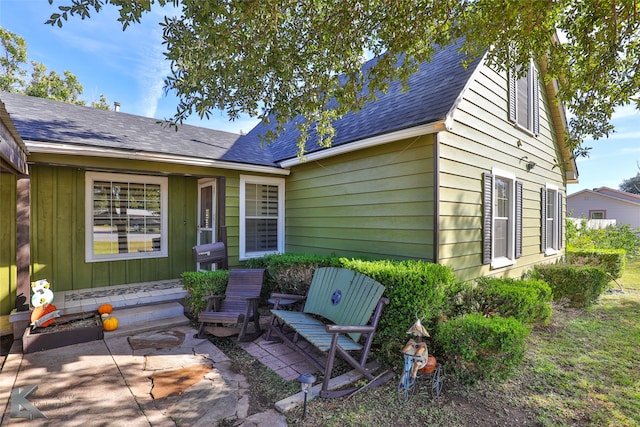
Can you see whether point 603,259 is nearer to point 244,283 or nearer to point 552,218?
point 552,218

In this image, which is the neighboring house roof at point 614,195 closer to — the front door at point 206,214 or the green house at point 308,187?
the green house at point 308,187

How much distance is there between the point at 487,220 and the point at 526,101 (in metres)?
3.64

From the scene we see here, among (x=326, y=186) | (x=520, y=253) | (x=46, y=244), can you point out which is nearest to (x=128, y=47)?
(x=46, y=244)

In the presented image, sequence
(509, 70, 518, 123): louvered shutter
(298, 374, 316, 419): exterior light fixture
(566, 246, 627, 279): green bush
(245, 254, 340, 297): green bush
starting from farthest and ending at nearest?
(566, 246, 627, 279): green bush < (509, 70, 518, 123): louvered shutter < (245, 254, 340, 297): green bush < (298, 374, 316, 419): exterior light fixture

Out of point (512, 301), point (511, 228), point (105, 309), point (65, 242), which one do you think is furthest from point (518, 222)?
point (65, 242)

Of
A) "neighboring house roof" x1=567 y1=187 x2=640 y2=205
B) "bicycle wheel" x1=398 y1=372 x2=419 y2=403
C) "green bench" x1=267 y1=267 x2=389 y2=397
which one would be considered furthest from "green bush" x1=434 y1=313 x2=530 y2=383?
"neighboring house roof" x1=567 y1=187 x2=640 y2=205

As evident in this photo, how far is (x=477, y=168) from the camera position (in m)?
5.13

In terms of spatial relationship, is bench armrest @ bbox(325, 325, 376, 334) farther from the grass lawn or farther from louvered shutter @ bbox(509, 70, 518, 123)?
louvered shutter @ bbox(509, 70, 518, 123)

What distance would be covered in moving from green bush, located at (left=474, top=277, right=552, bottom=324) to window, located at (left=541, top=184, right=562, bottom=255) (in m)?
3.91

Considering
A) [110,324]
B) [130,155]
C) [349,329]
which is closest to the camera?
[349,329]

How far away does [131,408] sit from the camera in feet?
8.56

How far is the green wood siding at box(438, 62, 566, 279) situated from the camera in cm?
→ 448

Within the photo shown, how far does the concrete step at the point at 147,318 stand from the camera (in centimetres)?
432

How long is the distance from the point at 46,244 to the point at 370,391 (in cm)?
584
